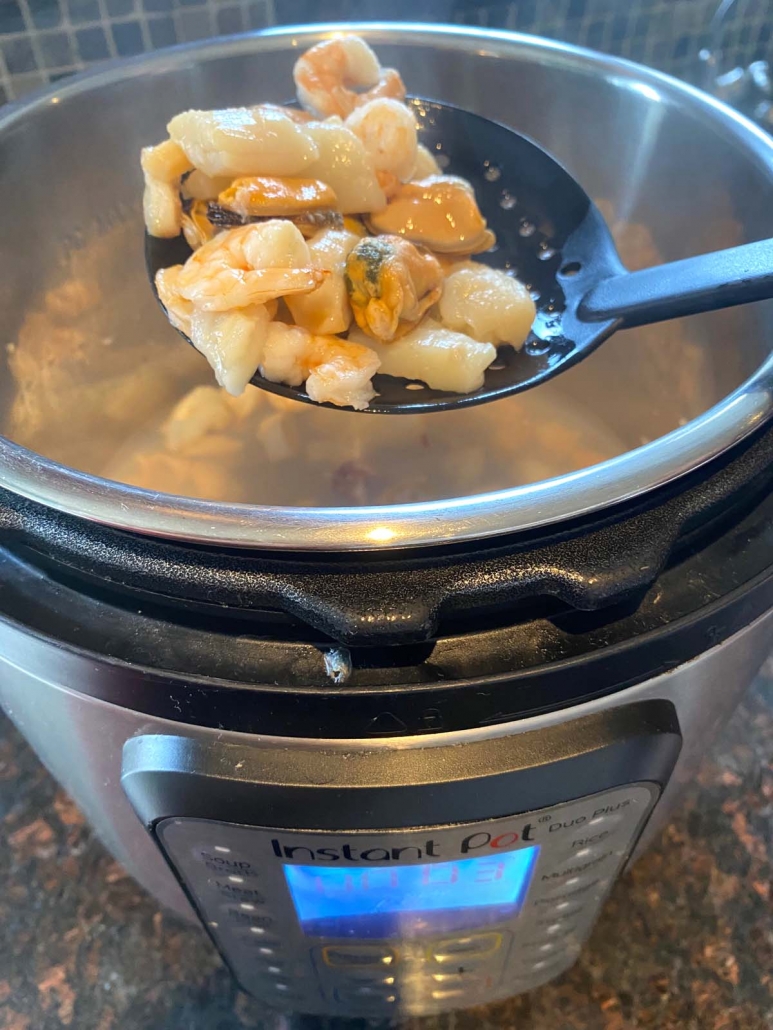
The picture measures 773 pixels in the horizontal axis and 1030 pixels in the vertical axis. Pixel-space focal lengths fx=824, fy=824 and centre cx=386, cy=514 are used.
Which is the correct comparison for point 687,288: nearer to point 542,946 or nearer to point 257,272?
point 257,272

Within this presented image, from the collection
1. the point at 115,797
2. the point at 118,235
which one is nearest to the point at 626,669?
the point at 115,797

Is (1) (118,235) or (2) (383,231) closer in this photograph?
(2) (383,231)

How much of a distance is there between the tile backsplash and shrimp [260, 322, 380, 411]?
0.50m

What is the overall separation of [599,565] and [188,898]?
0.37 meters

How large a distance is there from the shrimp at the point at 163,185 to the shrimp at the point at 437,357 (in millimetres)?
186

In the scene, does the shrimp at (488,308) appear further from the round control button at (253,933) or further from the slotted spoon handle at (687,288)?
the round control button at (253,933)

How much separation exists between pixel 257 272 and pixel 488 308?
0.18 m

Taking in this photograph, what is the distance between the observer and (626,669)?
16.2 inches

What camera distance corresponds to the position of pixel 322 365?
22.3 inches

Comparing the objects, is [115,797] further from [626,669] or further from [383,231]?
[383,231]

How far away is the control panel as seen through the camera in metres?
0.44

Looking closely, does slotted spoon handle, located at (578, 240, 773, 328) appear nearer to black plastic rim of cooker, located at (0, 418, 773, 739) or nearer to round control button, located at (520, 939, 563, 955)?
black plastic rim of cooker, located at (0, 418, 773, 739)

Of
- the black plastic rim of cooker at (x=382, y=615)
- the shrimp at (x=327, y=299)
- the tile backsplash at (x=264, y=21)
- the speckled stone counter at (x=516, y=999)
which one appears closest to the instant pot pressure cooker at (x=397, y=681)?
the black plastic rim of cooker at (x=382, y=615)

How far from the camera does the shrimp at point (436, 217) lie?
2.14 ft
